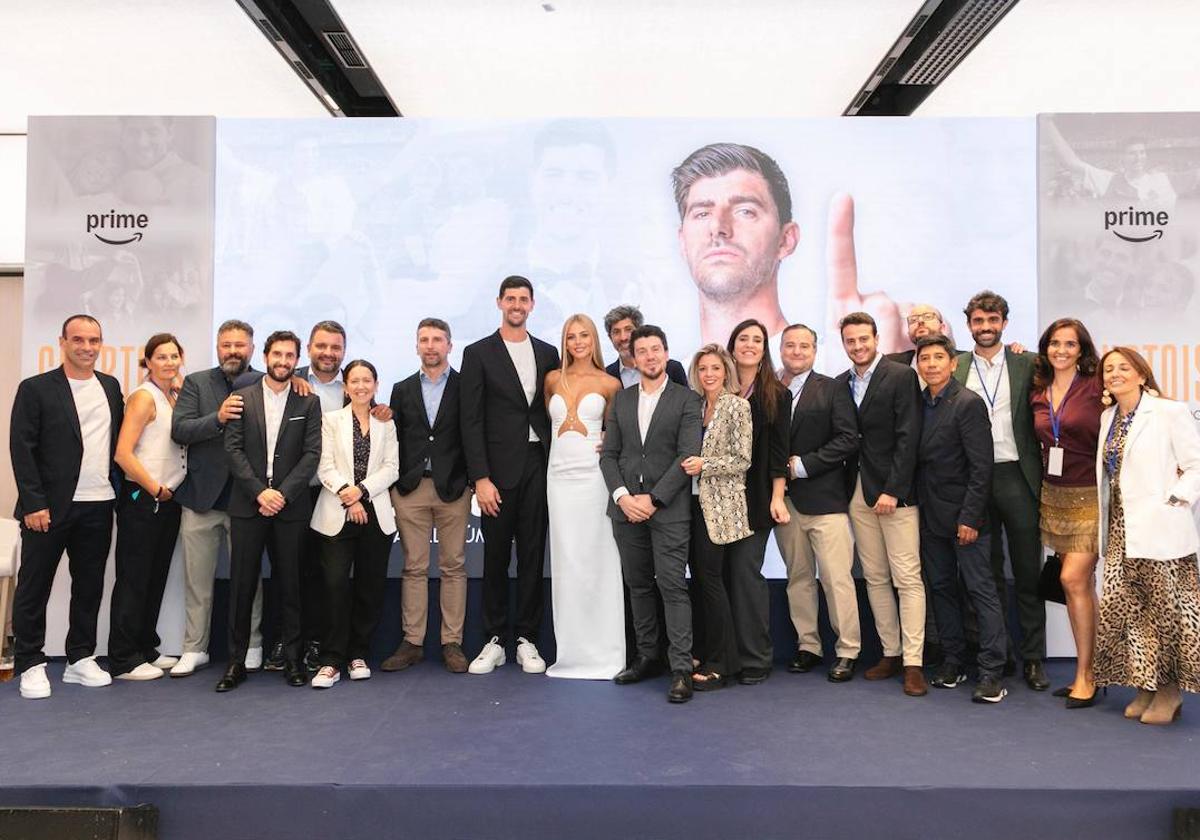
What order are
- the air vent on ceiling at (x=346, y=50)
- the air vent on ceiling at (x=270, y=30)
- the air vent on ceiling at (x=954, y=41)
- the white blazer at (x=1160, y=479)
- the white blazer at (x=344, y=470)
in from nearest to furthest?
the white blazer at (x=1160, y=479), the white blazer at (x=344, y=470), the air vent on ceiling at (x=954, y=41), the air vent on ceiling at (x=270, y=30), the air vent on ceiling at (x=346, y=50)

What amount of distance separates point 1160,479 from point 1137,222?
7.02ft

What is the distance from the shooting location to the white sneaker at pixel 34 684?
3.78m

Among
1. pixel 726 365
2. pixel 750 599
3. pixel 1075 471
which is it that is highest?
pixel 726 365

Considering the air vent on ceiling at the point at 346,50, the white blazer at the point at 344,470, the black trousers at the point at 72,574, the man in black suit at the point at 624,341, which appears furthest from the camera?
the air vent on ceiling at the point at 346,50

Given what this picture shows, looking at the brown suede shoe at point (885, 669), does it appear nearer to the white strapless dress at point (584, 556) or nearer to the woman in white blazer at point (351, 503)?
the white strapless dress at point (584, 556)

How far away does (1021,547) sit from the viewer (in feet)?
12.9

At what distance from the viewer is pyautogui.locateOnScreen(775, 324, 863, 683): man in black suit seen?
155 inches

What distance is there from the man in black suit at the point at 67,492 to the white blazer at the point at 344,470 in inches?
39.2

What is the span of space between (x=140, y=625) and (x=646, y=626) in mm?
2418

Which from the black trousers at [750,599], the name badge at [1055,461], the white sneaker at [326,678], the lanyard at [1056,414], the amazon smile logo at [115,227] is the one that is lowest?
the white sneaker at [326,678]

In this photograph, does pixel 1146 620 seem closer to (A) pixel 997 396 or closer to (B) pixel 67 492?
(A) pixel 997 396

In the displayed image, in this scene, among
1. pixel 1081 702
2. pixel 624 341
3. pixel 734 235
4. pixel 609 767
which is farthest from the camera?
pixel 734 235

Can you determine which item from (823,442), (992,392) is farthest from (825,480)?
(992,392)

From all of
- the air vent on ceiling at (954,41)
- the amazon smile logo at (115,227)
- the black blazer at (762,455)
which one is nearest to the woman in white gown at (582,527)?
the black blazer at (762,455)
